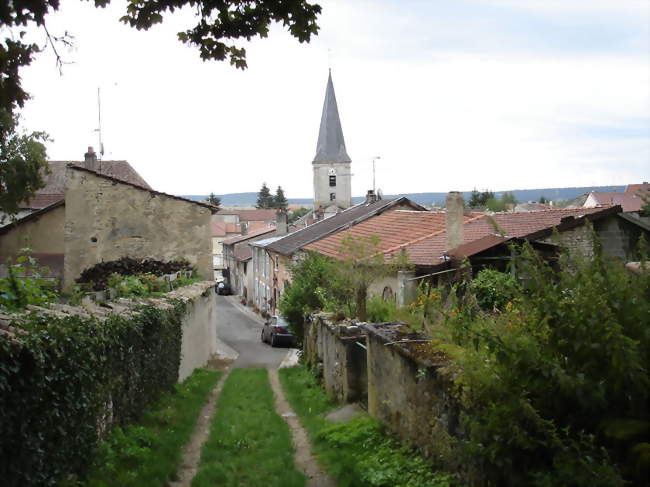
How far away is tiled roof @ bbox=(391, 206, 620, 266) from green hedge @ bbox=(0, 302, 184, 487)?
990 cm

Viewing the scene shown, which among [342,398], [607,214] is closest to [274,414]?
[342,398]

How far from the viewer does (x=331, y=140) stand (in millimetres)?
88312

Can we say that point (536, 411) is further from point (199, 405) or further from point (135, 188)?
point (135, 188)

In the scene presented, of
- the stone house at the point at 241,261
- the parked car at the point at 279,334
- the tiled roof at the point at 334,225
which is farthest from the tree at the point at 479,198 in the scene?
the parked car at the point at 279,334

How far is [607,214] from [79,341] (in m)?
15.9

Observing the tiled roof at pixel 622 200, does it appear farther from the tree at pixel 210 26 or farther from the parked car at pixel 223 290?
the tree at pixel 210 26

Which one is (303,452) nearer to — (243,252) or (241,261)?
(241,261)

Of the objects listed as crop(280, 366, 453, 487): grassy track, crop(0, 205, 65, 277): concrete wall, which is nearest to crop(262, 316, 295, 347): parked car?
crop(0, 205, 65, 277): concrete wall

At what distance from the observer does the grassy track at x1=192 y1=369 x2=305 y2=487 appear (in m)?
8.16

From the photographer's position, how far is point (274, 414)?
1266 centimetres

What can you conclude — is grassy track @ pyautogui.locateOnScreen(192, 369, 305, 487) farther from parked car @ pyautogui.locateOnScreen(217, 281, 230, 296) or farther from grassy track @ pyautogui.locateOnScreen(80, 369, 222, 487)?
parked car @ pyautogui.locateOnScreen(217, 281, 230, 296)

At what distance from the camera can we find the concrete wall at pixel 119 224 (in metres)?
23.2

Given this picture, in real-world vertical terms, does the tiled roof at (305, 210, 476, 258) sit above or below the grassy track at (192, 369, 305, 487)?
above

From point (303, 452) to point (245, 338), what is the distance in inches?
983
